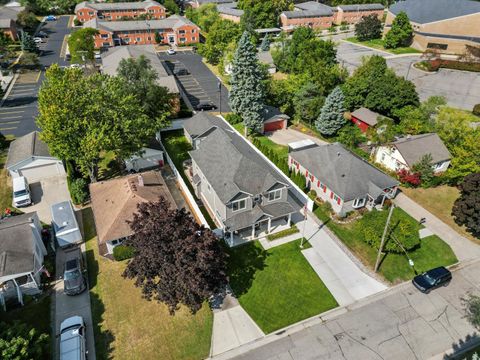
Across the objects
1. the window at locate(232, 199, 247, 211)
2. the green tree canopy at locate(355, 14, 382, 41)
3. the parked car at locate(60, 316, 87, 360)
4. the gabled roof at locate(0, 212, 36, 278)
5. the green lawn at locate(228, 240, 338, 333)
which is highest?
the green tree canopy at locate(355, 14, 382, 41)

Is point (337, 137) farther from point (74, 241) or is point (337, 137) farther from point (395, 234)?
point (74, 241)

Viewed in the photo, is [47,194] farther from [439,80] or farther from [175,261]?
[439,80]

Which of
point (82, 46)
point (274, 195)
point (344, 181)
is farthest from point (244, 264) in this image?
point (82, 46)

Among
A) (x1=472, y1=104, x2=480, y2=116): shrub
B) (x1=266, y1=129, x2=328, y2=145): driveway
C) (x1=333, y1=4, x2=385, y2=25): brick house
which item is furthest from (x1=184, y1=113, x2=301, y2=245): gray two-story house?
(x1=333, y1=4, x2=385, y2=25): brick house

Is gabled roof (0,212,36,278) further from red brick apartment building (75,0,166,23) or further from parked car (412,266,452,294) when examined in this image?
red brick apartment building (75,0,166,23)

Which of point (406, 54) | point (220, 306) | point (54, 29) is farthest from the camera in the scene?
point (54, 29)

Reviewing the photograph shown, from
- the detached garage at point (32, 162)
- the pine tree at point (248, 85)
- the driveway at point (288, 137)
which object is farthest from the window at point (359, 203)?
the detached garage at point (32, 162)

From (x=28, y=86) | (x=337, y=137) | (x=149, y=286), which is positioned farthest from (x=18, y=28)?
(x=149, y=286)
